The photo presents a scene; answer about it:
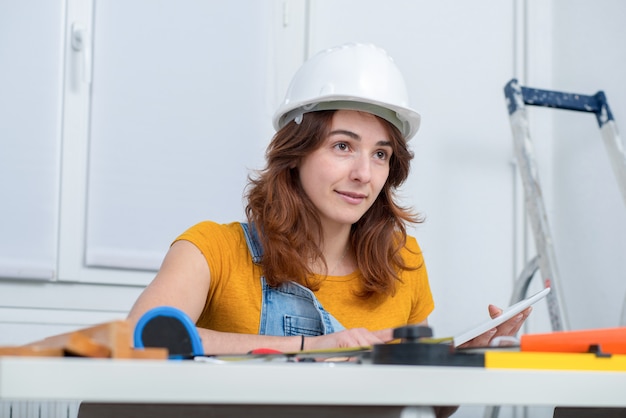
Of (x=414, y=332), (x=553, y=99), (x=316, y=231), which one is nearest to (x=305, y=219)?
(x=316, y=231)

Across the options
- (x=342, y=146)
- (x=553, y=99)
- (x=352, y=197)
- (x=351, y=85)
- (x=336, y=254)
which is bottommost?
(x=336, y=254)

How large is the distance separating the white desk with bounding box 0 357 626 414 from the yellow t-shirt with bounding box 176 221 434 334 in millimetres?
1007

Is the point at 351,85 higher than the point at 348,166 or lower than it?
higher

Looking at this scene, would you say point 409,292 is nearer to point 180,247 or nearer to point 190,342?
point 180,247

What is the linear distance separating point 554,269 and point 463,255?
1.56ft

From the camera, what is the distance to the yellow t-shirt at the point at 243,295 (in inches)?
60.5

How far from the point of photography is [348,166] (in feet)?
5.24

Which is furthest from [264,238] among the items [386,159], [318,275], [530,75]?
[530,75]

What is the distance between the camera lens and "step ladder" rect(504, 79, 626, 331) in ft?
7.95

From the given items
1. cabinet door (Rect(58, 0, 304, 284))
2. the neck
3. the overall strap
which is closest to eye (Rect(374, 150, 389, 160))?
the neck

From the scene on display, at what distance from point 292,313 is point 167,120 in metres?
1.04

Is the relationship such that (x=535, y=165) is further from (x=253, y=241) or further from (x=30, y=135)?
(x=30, y=135)

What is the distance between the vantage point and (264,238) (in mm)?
1622

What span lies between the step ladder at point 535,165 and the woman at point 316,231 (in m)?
0.86
